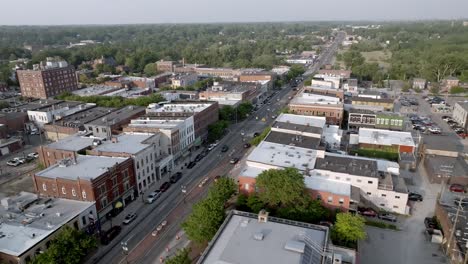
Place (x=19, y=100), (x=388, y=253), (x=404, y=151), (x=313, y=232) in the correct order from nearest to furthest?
1. (x=313, y=232)
2. (x=388, y=253)
3. (x=404, y=151)
4. (x=19, y=100)

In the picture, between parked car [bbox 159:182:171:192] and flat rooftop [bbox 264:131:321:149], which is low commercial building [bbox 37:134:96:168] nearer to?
parked car [bbox 159:182:171:192]

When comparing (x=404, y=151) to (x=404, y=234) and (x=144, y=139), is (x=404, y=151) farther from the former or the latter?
(x=144, y=139)

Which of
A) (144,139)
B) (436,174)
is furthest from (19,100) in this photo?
(436,174)

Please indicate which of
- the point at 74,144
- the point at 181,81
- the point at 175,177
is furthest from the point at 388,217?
the point at 181,81

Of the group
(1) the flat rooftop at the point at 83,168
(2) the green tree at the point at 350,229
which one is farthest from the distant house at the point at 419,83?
(1) the flat rooftop at the point at 83,168

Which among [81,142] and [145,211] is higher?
[81,142]

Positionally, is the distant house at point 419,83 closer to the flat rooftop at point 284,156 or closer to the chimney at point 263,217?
the flat rooftop at point 284,156
